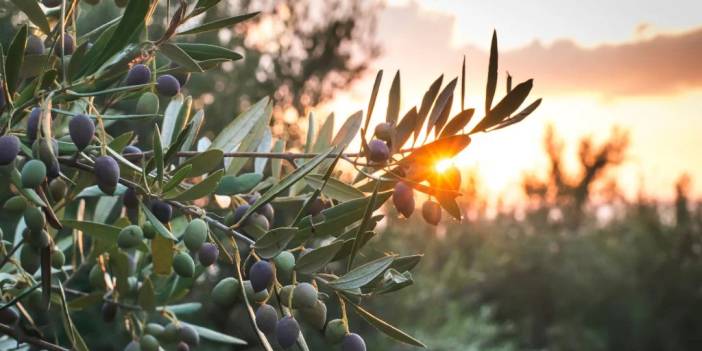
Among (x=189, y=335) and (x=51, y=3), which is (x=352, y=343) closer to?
(x=189, y=335)

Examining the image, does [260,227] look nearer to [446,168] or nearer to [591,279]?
[446,168]

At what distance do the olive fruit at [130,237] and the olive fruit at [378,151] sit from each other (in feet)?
0.50

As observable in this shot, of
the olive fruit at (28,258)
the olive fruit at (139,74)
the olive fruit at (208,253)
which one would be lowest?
the olive fruit at (28,258)

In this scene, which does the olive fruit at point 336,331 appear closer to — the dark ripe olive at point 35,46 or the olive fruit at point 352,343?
the olive fruit at point 352,343

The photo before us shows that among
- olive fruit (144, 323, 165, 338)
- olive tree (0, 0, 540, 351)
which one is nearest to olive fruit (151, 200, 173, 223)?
olive tree (0, 0, 540, 351)

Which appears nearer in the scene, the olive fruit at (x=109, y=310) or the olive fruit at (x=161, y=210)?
the olive fruit at (x=161, y=210)

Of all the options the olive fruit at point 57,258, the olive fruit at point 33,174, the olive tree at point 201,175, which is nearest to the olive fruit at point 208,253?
the olive tree at point 201,175

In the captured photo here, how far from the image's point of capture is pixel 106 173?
0.44m

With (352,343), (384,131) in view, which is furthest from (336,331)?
(384,131)

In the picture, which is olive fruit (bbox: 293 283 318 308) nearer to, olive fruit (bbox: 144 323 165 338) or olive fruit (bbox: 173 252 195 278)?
olive fruit (bbox: 173 252 195 278)

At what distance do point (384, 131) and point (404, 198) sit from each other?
45mm

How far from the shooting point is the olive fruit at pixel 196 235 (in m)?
0.47

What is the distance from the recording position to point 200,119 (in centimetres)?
56

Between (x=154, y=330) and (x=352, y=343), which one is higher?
(x=352, y=343)
